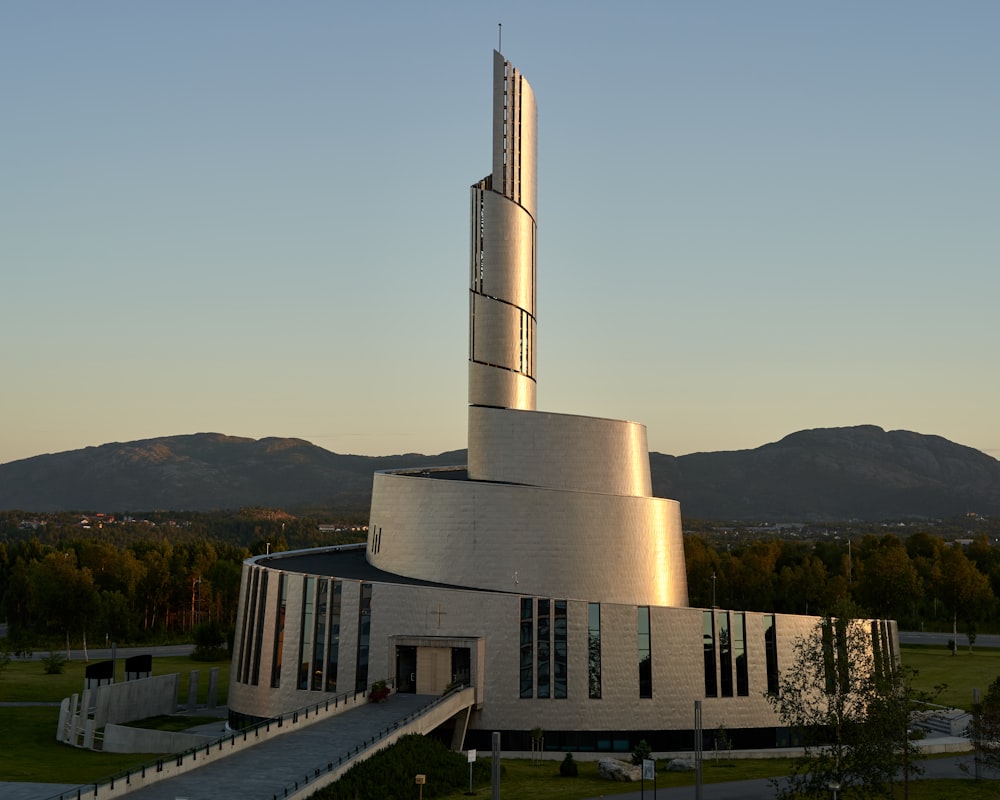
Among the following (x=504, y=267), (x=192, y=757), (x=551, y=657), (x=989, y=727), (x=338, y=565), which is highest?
(x=504, y=267)

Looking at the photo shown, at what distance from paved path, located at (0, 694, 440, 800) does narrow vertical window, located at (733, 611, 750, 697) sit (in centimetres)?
1811

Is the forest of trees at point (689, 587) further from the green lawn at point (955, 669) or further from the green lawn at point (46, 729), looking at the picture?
the green lawn at point (46, 729)

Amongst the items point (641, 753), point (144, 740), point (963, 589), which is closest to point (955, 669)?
point (963, 589)

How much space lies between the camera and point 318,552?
75688 millimetres

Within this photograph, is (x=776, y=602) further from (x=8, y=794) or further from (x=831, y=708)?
(x=8, y=794)

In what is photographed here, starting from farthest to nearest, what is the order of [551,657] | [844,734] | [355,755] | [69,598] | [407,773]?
[69,598] < [551,657] < [407,773] < [355,755] < [844,734]

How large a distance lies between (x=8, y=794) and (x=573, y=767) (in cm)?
2241

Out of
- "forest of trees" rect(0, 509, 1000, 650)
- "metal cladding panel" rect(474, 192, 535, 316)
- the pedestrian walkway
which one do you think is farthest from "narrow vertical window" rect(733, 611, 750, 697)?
"forest of trees" rect(0, 509, 1000, 650)

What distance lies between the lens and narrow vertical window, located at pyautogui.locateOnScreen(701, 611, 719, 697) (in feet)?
183

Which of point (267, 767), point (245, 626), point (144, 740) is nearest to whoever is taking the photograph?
point (267, 767)

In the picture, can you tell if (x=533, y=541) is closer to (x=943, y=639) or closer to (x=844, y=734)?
(x=844, y=734)

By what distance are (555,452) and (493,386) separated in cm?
695

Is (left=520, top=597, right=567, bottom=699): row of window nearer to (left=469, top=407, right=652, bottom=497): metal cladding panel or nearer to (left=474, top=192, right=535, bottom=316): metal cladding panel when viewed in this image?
(left=469, top=407, right=652, bottom=497): metal cladding panel

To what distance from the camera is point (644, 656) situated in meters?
55.0
